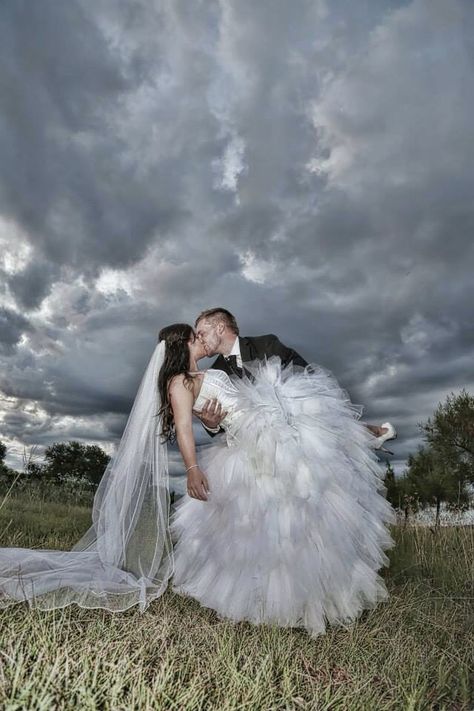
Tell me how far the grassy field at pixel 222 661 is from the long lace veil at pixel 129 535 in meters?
0.26

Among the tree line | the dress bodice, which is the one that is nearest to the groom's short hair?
the dress bodice

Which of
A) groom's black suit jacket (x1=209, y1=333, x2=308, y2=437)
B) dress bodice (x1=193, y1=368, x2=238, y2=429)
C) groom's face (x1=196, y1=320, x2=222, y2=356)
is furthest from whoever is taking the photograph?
groom's black suit jacket (x1=209, y1=333, x2=308, y2=437)

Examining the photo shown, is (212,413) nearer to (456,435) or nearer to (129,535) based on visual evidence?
(129,535)

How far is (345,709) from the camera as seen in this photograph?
3436 millimetres

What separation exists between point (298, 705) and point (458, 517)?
7.33 meters

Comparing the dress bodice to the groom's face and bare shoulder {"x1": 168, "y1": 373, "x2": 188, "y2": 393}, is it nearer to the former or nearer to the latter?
bare shoulder {"x1": 168, "y1": 373, "x2": 188, "y2": 393}

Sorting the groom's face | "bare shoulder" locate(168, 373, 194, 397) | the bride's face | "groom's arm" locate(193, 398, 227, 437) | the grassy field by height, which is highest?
the groom's face

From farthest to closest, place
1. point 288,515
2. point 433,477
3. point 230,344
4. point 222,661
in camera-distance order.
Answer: point 433,477 < point 230,344 < point 288,515 < point 222,661

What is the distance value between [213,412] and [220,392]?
214 millimetres

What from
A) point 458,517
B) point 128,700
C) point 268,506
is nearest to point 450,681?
point 268,506

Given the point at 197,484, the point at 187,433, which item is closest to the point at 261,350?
the point at 187,433

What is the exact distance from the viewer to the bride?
4.60 metres

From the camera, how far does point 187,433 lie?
5008 mm

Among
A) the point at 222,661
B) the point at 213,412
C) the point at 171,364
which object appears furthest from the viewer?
the point at 171,364
